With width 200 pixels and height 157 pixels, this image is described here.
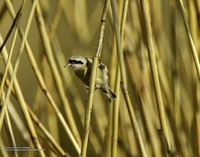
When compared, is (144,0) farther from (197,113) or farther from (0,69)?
(0,69)

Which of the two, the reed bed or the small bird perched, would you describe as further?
the reed bed

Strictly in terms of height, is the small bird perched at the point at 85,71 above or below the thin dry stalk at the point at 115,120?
above

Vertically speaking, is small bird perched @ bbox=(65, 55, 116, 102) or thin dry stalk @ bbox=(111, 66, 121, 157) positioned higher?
small bird perched @ bbox=(65, 55, 116, 102)

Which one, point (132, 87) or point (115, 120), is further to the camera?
point (132, 87)

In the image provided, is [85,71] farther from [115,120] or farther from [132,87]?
[132,87]

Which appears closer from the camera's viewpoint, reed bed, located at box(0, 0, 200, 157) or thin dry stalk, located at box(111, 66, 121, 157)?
thin dry stalk, located at box(111, 66, 121, 157)

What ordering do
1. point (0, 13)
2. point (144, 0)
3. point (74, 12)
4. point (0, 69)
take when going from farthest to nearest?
point (0, 69)
point (74, 12)
point (0, 13)
point (144, 0)

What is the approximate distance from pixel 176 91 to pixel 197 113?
0.09 m

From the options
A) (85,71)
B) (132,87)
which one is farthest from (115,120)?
(132,87)

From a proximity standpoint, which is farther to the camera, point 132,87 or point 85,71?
point 132,87

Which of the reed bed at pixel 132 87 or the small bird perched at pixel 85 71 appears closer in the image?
the small bird perched at pixel 85 71

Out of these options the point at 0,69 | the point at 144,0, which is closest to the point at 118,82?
the point at 144,0

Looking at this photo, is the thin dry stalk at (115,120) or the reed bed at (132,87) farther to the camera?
the reed bed at (132,87)

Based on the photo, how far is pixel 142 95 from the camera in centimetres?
101
